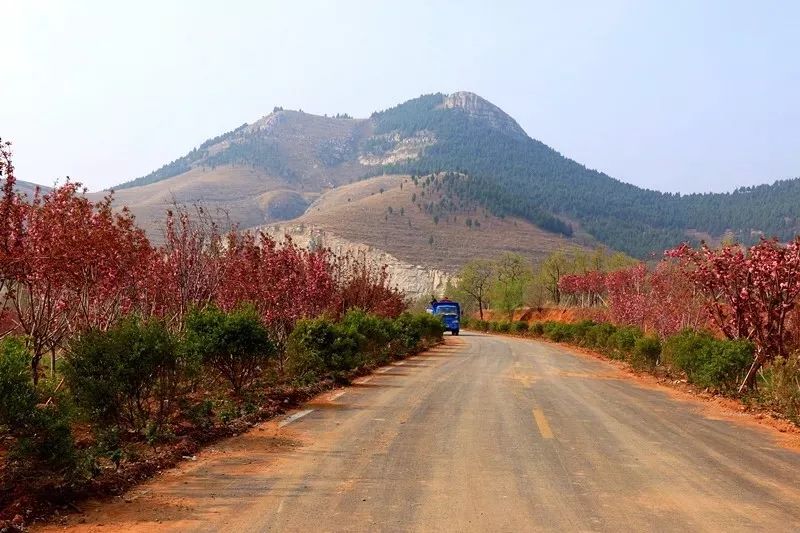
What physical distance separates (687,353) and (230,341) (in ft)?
42.9

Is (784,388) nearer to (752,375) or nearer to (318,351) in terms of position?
(752,375)

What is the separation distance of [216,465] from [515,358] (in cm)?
2401

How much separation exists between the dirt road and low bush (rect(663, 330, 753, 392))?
3.85 m

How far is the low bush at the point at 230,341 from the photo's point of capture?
1279cm

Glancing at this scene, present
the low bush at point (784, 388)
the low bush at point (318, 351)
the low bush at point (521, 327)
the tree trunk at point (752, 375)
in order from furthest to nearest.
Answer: the low bush at point (521, 327), the low bush at point (318, 351), the tree trunk at point (752, 375), the low bush at point (784, 388)

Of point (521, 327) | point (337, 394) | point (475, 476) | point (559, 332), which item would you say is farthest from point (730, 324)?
point (521, 327)

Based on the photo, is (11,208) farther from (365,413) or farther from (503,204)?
(503,204)

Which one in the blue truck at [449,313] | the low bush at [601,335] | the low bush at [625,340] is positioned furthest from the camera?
the blue truck at [449,313]

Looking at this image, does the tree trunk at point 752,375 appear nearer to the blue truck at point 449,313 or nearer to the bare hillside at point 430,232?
the blue truck at point 449,313

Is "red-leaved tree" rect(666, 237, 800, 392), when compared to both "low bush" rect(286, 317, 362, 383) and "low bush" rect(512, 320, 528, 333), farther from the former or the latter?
"low bush" rect(512, 320, 528, 333)

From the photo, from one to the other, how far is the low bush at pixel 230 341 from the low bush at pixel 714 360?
35.7ft

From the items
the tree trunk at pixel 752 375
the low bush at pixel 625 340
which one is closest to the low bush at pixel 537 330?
the low bush at pixel 625 340

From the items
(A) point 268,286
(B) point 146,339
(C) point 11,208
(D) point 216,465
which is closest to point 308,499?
(D) point 216,465

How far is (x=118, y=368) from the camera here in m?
8.69
